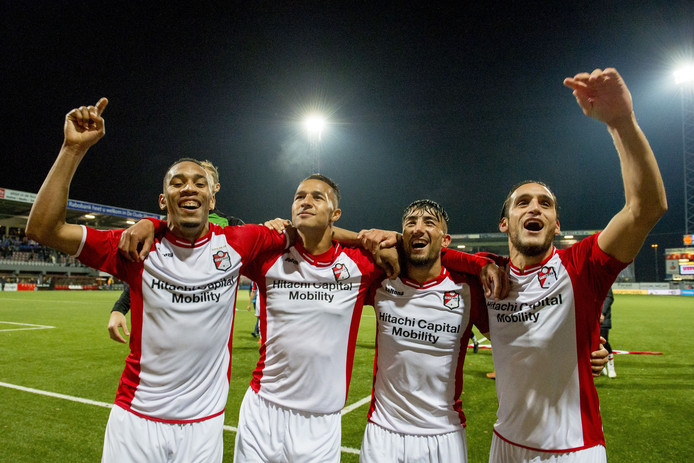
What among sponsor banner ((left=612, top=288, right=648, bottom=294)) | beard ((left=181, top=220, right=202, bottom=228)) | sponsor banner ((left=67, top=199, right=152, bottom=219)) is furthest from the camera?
sponsor banner ((left=612, top=288, right=648, bottom=294))

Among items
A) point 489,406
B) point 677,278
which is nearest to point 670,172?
point 677,278

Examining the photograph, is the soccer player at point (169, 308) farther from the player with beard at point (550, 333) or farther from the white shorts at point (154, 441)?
the player with beard at point (550, 333)

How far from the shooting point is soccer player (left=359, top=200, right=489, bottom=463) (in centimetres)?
262

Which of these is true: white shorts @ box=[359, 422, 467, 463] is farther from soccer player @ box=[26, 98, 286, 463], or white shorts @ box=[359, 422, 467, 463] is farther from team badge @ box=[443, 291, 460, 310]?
soccer player @ box=[26, 98, 286, 463]

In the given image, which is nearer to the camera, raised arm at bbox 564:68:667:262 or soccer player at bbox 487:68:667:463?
raised arm at bbox 564:68:667:262

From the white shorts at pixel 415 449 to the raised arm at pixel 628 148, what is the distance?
150 centimetres

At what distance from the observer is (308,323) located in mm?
2816

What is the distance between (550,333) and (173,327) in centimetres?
216

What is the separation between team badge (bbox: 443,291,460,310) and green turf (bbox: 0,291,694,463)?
207 cm

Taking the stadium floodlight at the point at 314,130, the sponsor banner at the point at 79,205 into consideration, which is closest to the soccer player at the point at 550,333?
the stadium floodlight at the point at 314,130

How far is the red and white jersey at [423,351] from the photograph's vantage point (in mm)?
2662

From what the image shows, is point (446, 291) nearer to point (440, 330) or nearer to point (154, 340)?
point (440, 330)

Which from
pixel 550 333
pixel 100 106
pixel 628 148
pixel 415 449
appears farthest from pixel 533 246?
pixel 100 106

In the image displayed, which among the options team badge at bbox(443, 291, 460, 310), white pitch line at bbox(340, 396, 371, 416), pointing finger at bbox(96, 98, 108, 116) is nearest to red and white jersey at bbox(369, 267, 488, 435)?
team badge at bbox(443, 291, 460, 310)
